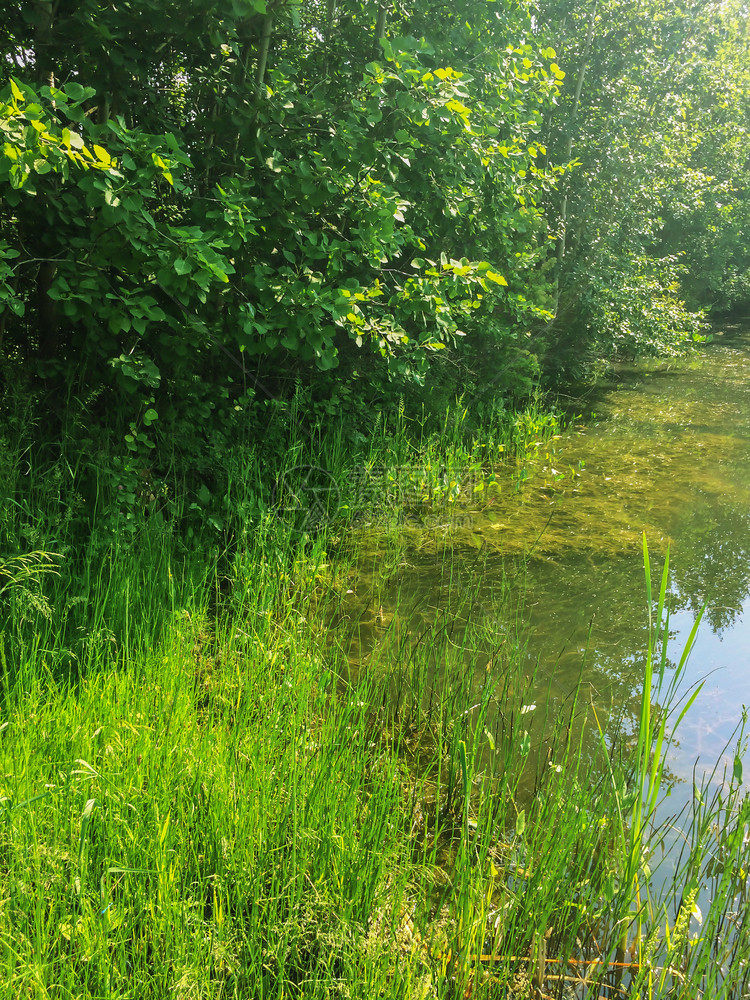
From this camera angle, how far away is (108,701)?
2688 millimetres

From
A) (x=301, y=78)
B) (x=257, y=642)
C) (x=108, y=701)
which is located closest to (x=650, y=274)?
(x=301, y=78)

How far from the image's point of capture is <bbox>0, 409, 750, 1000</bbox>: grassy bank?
6.43 ft

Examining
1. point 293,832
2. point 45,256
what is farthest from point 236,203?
point 293,832

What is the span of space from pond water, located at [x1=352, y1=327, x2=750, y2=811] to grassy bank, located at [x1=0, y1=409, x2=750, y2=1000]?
318 millimetres

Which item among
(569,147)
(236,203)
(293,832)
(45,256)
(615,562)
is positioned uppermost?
(569,147)

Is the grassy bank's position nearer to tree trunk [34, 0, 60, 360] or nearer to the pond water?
the pond water

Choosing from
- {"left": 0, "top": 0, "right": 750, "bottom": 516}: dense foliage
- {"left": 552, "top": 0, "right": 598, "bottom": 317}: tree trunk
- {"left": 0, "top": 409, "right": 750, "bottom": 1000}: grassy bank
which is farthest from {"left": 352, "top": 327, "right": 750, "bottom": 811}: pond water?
{"left": 552, "top": 0, "right": 598, "bottom": 317}: tree trunk

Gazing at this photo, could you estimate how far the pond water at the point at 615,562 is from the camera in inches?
153

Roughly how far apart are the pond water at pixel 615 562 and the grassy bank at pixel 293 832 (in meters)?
0.32

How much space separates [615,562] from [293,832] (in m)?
3.77

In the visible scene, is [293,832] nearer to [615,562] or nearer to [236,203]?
[236,203]

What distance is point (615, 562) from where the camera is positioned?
17.7 feet

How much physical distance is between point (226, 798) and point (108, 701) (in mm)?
670

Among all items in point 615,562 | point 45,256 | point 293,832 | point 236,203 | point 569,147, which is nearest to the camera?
point 293,832
